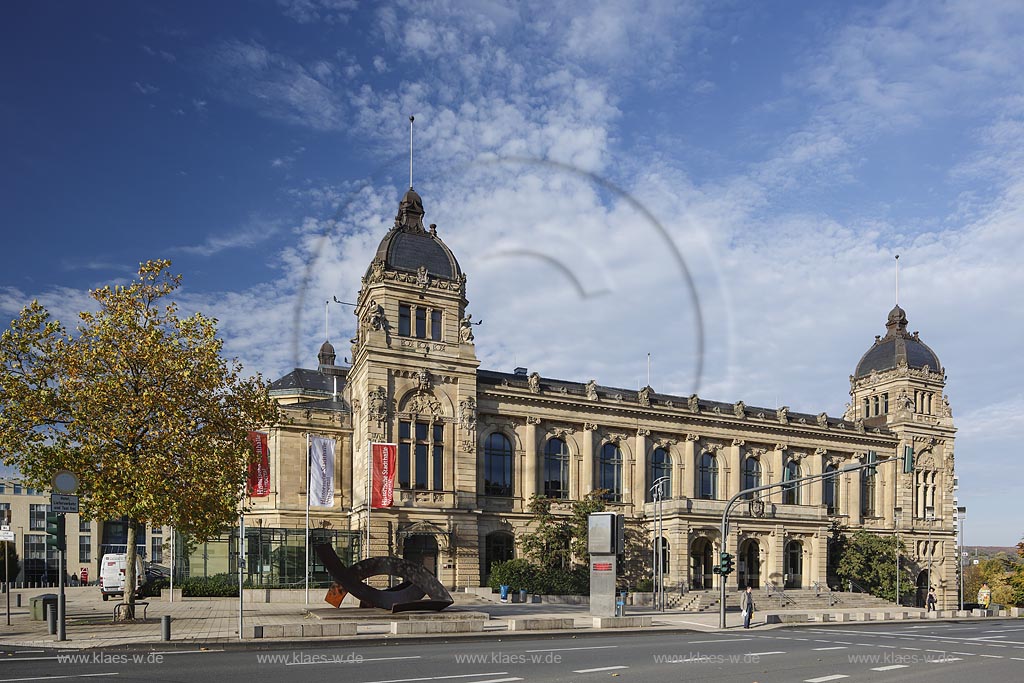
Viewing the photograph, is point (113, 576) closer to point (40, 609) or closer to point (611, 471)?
point (40, 609)

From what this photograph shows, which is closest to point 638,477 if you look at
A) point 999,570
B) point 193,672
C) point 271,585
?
point 271,585

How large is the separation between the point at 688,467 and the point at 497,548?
1933 centimetres

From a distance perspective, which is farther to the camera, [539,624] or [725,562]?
[725,562]

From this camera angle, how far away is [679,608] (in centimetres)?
5975

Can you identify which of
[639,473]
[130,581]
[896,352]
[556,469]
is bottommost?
[130,581]

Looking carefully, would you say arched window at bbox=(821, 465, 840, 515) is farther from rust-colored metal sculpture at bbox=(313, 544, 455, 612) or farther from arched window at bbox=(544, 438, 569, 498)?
rust-colored metal sculpture at bbox=(313, 544, 455, 612)

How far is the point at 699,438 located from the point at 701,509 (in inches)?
359

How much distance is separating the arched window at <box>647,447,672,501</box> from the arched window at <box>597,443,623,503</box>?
283cm

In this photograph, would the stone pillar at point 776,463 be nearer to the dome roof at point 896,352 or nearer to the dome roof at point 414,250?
the dome roof at point 896,352

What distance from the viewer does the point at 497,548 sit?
215 ft

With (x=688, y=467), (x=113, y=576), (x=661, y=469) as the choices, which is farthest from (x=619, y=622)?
(x=688, y=467)

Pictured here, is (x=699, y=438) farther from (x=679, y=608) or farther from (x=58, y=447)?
(x=58, y=447)

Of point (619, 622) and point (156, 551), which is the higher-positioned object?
point (619, 622)

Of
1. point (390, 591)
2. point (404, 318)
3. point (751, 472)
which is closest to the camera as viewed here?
point (390, 591)
